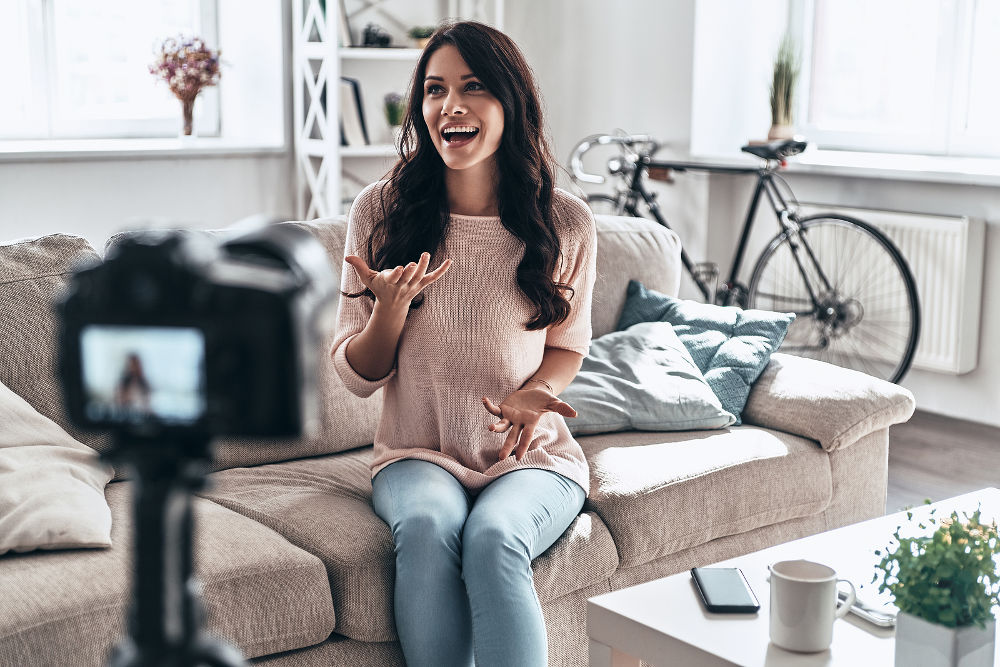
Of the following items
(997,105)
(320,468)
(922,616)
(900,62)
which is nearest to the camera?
(922,616)

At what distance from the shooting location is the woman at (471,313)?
5.49 feet

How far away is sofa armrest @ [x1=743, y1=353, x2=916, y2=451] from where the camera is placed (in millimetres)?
2201

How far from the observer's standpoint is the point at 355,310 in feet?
5.99

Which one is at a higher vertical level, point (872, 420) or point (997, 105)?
point (997, 105)

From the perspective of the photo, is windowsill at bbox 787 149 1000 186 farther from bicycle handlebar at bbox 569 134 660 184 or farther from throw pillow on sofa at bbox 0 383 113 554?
throw pillow on sofa at bbox 0 383 113 554

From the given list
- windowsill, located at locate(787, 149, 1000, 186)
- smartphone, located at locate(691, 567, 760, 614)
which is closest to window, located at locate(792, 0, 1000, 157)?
windowsill, located at locate(787, 149, 1000, 186)

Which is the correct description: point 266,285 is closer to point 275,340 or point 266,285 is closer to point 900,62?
point 275,340

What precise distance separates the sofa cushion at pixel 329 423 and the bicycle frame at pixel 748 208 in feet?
7.62

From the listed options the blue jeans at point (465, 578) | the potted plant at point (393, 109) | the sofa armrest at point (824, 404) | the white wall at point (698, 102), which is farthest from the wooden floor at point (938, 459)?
the potted plant at point (393, 109)

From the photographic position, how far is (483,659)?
1476 mm

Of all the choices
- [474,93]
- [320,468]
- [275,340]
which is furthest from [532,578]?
[275,340]

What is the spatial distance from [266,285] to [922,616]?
1055 millimetres

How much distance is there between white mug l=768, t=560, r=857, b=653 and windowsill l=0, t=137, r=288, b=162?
320 centimetres

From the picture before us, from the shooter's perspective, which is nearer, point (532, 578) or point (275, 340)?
point (275, 340)
